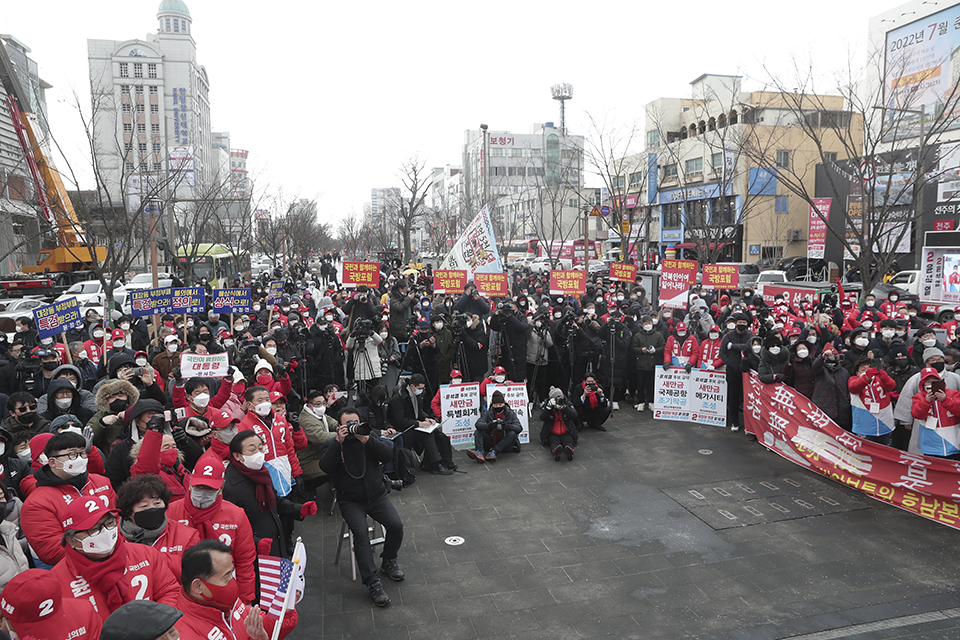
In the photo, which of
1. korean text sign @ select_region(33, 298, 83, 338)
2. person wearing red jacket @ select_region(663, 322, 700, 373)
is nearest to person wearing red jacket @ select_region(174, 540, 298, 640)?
korean text sign @ select_region(33, 298, 83, 338)

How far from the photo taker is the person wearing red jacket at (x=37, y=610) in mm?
3047

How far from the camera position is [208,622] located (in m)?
3.29

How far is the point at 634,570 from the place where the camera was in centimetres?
634

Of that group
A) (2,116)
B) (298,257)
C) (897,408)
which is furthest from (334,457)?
(298,257)

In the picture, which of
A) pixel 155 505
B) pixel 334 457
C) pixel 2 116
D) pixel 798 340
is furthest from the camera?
pixel 2 116

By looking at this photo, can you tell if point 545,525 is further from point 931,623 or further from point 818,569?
point 931,623

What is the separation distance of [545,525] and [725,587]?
2072 mm

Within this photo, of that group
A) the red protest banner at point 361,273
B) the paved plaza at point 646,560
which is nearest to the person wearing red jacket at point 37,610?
the paved plaza at point 646,560

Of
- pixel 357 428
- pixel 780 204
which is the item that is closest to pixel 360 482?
pixel 357 428

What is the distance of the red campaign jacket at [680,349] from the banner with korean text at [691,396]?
40cm

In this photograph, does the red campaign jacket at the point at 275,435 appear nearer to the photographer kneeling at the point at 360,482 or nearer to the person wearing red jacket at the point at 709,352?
the photographer kneeling at the point at 360,482

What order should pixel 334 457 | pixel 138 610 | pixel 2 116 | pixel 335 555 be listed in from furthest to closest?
pixel 2 116, pixel 335 555, pixel 334 457, pixel 138 610

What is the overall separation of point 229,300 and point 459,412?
21.6 feet

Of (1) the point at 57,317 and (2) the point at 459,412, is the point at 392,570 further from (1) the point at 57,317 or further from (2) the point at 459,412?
(1) the point at 57,317
